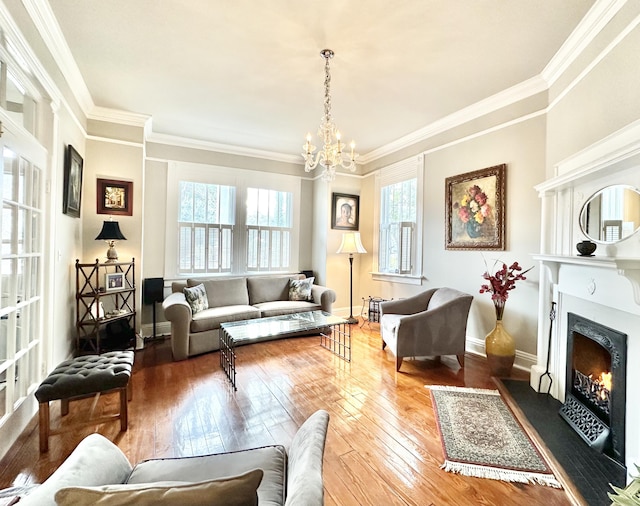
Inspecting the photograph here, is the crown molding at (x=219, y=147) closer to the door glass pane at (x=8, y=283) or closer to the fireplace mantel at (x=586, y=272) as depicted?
the door glass pane at (x=8, y=283)

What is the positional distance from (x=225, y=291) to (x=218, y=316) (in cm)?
64

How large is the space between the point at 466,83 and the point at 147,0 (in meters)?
2.73

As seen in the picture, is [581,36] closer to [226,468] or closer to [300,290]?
[226,468]

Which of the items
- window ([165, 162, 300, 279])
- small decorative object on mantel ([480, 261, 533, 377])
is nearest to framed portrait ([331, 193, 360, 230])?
window ([165, 162, 300, 279])

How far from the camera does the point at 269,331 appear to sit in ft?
10.1

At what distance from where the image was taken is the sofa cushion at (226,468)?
1.05 metres

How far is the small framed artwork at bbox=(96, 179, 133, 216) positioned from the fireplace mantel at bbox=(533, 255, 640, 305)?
14.1 ft

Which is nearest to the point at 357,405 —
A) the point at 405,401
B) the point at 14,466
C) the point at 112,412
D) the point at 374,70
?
the point at 405,401

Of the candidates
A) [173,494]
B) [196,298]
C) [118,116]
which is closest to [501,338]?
[173,494]

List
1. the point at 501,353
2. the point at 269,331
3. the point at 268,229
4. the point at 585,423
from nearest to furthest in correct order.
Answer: the point at 585,423 → the point at 501,353 → the point at 269,331 → the point at 268,229

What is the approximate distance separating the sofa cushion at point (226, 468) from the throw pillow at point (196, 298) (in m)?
2.68

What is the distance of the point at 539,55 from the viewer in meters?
2.48

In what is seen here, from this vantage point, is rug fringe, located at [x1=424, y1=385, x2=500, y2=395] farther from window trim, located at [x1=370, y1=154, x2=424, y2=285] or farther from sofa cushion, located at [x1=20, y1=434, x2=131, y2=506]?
sofa cushion, located at [x1=20, y1=434, x2=131, y2=506]

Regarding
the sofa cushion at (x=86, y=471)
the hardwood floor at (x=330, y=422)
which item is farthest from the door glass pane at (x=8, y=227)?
the sofa cushion at (x=86, y=471)
